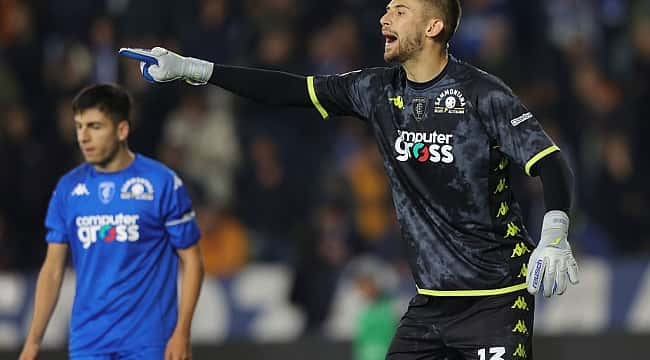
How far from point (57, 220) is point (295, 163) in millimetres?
5487

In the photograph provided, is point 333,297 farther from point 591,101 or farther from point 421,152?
point 421,152

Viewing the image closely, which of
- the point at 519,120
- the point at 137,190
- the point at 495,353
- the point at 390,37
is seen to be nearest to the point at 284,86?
the point at 390,37

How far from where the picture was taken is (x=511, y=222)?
230 inches

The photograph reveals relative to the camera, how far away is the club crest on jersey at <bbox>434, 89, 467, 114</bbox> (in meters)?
5.76

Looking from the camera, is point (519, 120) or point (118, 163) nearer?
point (519, 120)

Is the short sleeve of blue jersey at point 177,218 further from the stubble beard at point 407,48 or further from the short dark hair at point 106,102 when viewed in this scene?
the stubble beard at point 407,48

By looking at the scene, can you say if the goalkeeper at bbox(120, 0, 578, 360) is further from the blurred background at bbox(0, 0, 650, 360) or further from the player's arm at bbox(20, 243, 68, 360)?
the blurred background at bbox(0, 0, 650, 360)

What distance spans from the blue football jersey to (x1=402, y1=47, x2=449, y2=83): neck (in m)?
1.62

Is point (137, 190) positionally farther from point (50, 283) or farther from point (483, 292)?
point (483, 292)

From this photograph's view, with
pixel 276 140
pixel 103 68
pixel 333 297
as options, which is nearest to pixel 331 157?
pixel 276 140

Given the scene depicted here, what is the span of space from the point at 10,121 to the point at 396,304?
3.55 meters

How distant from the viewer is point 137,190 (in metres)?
6.96

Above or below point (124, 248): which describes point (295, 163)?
above

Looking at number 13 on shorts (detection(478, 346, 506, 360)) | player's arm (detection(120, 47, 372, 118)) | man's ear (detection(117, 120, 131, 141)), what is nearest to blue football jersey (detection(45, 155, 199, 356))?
man's ear (detection(117, 120, 131, 141))
